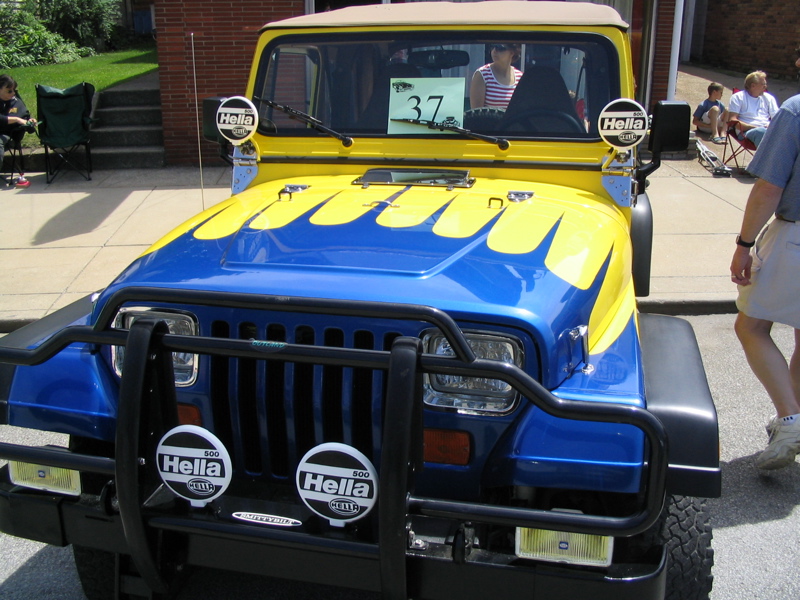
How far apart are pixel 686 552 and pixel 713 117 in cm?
971

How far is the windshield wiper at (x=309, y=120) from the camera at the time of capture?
3545mm

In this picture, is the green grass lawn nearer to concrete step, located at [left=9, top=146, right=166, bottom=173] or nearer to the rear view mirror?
concrete step, located at [left=9, top=146, right=166, bottom=173]

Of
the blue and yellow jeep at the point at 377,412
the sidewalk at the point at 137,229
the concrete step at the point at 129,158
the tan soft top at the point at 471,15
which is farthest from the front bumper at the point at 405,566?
the concrete step at the point at 129,158

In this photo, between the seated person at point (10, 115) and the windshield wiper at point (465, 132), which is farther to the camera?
the seated person at point (10, 115)

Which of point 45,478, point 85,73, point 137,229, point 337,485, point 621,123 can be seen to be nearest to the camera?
point 337,485

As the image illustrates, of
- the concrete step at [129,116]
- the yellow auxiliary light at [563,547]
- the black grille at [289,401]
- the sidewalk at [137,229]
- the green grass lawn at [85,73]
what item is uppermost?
the green grass lawn at [85,73]

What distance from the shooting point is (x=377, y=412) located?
Result: 2.14m

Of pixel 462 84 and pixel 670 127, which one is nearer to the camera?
pixel 670 127

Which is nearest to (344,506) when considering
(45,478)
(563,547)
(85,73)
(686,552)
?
(563,547)

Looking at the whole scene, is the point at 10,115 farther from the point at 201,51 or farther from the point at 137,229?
the point at 137,229

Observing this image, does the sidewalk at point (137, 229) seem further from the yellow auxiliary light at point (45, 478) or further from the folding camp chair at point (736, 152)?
the yellow auxiliary light at point (45, 478)

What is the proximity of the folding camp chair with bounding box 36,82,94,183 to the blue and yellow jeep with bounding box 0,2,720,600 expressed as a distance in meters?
6.97

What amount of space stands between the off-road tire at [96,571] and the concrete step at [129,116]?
8635 mm

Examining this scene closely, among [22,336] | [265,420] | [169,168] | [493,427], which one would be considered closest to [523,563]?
[493,427]
